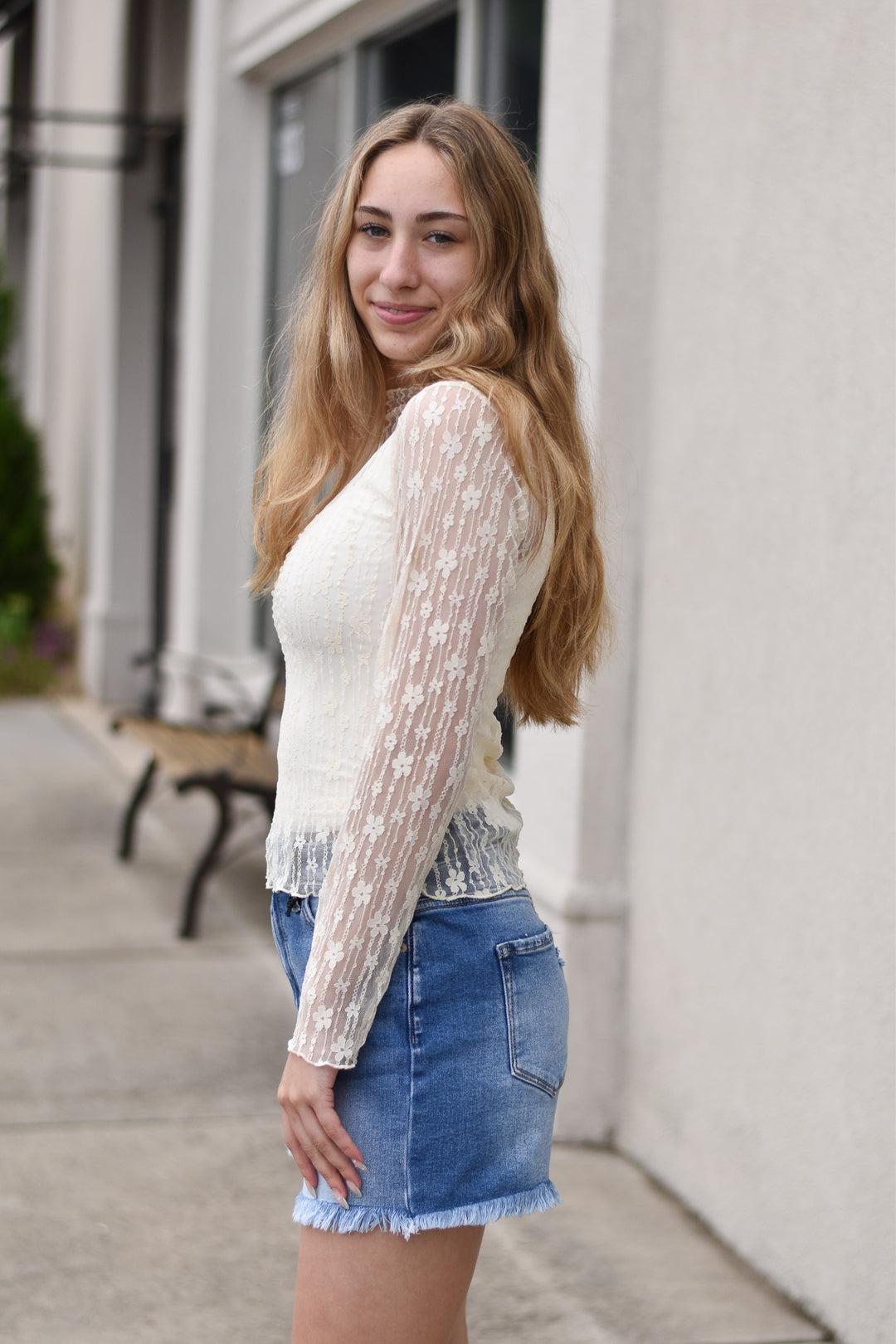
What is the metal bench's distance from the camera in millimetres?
4910

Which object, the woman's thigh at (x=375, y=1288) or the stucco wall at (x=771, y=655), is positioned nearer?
the woman's thigh at (x=375, y=1288)

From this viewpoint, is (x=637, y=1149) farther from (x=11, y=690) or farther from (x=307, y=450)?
(x=11, y=690)

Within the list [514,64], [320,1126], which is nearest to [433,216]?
[320,1126]

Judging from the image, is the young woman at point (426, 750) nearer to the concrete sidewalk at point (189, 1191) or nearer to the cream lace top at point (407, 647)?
the cream lace top at point (407, 647)

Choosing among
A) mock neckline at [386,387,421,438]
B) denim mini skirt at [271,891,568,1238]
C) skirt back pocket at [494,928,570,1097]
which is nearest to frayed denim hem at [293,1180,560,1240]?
denim mini skirt at [271,891,568,1238]

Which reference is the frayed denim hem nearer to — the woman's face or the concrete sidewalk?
the woman's face

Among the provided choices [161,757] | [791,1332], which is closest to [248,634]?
[161,757]

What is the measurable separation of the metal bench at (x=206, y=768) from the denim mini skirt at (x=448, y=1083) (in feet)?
11.1

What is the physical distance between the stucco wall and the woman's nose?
1.17m

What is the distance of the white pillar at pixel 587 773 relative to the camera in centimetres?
335

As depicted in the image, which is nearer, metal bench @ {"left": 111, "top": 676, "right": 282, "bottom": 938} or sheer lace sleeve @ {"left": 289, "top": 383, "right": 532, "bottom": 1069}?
sheer lace sleeve @ {"left": 289, "top": 383, "right": 532, "bottom": 1069}

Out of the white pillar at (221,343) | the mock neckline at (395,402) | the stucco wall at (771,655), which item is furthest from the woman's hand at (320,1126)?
the white pillar at (221,343)

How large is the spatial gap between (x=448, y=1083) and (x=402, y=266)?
87 centimetres

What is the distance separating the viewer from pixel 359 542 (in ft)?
5.02
